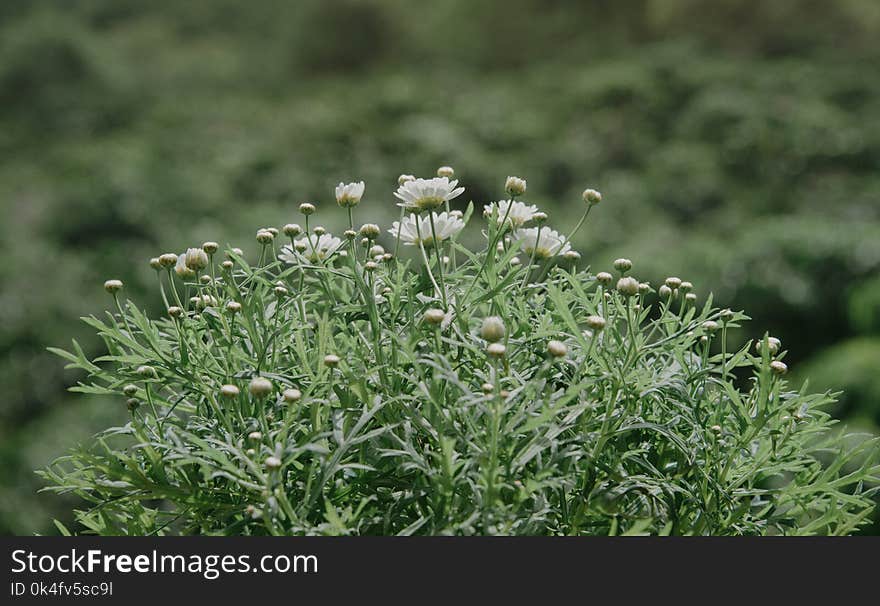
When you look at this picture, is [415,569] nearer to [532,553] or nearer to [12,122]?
[532,553]

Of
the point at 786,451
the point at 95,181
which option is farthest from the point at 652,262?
the point at 95,181

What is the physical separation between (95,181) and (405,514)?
13.6 feet

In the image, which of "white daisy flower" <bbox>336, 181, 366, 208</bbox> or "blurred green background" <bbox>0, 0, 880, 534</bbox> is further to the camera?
"blurred green background" <bbox>0, 0, 880, 534</bbox>

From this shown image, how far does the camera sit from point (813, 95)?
4.58 meters

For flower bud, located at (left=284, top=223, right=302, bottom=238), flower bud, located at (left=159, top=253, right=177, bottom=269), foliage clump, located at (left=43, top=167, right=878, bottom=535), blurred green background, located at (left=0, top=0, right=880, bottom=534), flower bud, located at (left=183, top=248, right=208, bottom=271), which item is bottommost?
foliage clump, located at (left=43, top=167, right=878, bottom=535)

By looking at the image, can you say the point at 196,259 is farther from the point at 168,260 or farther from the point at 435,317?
the point at 435,317

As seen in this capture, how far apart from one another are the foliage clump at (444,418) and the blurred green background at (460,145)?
1.42m

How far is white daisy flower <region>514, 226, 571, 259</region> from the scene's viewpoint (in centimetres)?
60

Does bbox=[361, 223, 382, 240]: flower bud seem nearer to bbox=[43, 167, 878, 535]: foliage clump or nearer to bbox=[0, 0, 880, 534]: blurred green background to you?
bbox=[43, 167, 878, 535]: foliage clump

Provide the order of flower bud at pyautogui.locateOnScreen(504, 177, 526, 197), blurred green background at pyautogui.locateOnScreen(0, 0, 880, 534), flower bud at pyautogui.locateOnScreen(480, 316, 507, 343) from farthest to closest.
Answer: blurred green background at pyautogui.locateOnScreen(0, 0, 880, 534) → flower bud at pyautogui.locateOnScreen(504, 177, 526, 197) → flower bud at pyautogui.locateOnScreen(480, 316, 507, 343)

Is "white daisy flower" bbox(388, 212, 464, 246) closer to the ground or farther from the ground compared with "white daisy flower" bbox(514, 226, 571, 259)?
farther from the ground

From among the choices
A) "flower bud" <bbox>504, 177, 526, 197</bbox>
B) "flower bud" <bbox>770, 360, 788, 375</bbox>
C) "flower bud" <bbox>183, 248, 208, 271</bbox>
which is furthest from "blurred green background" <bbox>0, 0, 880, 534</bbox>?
"flower bud" <bbox>183, 248, 208, 271</bbox>

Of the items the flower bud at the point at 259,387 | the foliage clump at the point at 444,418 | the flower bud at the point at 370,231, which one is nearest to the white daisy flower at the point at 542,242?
the foliage clump at the point at 444,418

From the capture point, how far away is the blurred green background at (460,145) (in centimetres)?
258
